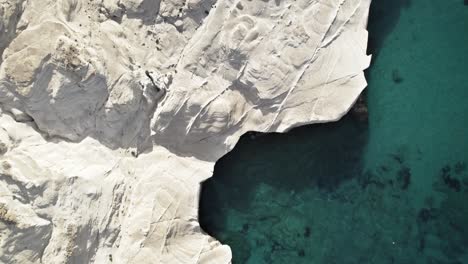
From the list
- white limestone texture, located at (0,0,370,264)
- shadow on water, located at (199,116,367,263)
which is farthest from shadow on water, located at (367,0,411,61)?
shadow on water, located at (199,116,367,263)

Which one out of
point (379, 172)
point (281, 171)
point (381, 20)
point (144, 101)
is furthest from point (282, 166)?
point (381, 20)

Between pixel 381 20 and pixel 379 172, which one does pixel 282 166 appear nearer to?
pixel 379 172

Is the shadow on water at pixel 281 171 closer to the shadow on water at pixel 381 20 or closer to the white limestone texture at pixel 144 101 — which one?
the shadow on water at pixel 381 20

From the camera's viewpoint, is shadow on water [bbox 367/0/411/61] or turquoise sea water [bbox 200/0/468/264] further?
shadow on water [bbox 367/0/411/61]

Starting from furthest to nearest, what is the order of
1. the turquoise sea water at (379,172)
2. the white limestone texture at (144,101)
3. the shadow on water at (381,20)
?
the shadow on water at (381,20)
the turquoise sea water at (379,172)
the white limestone texture at (144,101)

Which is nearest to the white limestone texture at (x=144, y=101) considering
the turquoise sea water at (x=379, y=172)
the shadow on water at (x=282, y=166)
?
the shadow on water at (x=282, y=166)

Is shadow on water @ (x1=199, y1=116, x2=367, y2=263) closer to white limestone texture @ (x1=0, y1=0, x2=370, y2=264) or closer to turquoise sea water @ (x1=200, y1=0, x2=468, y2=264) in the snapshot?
turquoise sea water @ (x1=200, y1=0, x2=468, y2=264)

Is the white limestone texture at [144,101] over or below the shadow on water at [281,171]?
over
